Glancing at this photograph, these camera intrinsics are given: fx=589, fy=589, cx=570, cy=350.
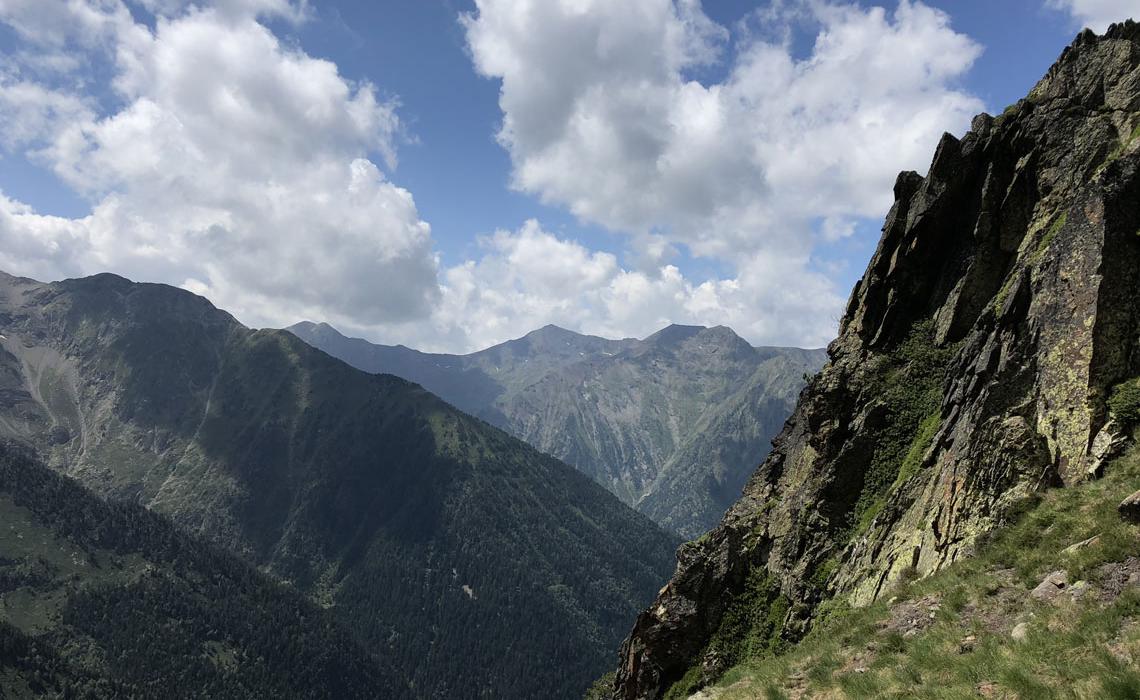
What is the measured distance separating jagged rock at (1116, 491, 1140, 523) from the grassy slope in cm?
25

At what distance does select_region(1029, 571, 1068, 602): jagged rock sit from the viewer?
1518 cm

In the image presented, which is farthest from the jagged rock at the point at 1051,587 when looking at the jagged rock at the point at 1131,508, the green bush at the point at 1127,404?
the green bush at the point at 1127,404

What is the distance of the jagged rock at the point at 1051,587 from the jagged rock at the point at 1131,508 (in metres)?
2.36

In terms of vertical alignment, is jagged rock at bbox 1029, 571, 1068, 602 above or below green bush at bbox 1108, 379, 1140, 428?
below

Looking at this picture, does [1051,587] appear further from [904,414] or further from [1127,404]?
[904,414]

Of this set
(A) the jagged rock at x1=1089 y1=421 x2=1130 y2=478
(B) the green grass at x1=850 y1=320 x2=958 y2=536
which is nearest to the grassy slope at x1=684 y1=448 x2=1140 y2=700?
(A) the jagged rock at x1=1089 y1=421 x2=1130 y2=478

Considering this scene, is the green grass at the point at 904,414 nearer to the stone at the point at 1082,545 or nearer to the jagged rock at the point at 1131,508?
the stone at the point at 1082,545

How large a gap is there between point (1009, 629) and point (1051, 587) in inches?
76.9

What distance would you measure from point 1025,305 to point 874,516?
12.9m

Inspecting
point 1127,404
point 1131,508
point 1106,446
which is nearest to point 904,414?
point 1127,404

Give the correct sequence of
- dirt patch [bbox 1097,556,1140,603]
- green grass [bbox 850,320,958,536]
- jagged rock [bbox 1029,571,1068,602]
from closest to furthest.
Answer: dirt patch [bbox 1097,556,1140,603]
jagged rock [bbox 1029,571,1068,602]
green grass [bbox 850,320,958,536]

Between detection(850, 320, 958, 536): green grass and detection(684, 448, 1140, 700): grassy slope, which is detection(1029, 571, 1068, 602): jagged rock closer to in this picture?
detection(684, 448, 1140, 700): grassy slope

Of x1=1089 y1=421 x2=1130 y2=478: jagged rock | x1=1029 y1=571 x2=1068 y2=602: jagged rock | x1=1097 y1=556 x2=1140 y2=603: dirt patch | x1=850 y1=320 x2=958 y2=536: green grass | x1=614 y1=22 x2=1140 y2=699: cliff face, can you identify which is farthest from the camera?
x1=850 y1=320 x2=958 y2=536: green grass

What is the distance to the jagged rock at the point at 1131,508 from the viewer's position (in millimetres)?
15750
